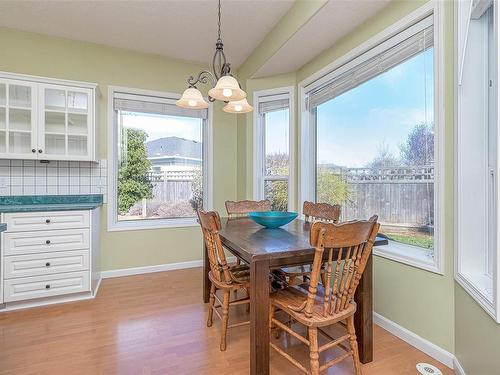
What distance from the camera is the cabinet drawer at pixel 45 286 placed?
2451 millimetres

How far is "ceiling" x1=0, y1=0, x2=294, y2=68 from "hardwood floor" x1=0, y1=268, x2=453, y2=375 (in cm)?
276

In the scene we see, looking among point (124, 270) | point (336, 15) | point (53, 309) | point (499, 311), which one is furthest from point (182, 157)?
point (499, 311)

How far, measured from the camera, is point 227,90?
1.81 metres

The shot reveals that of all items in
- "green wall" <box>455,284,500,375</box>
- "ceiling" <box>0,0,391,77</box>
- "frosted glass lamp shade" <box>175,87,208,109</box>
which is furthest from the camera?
"ceiling" <box>0,0,391,77</box>

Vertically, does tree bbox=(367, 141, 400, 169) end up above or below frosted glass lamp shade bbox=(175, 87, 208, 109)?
below

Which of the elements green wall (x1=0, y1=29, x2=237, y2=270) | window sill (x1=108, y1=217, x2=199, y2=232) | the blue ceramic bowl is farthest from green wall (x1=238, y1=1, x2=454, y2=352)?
window sill (x1=108, y1=217, x2=199, y2=232)

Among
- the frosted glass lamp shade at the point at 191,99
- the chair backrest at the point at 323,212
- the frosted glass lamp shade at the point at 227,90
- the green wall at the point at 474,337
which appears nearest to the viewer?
the green wall at the point at 474,337

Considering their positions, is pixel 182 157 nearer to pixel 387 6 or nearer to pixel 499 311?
pixel 387 6

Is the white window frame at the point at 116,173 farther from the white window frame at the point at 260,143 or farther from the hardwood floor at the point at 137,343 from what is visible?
the hardwood floor at the point at 137,343

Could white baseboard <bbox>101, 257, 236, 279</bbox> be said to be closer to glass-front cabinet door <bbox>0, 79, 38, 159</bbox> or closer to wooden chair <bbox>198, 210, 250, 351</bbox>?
glass-front cabinet door <bbox>0, 79, 38, 159</bbox>

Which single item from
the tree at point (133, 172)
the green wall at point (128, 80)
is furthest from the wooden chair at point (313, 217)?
the tree at point (133, 172)

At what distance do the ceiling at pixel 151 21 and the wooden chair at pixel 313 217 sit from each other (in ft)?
6.17

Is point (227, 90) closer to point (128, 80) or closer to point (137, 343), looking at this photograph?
point (137, 343)

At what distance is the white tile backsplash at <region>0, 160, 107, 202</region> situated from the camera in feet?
9.47
